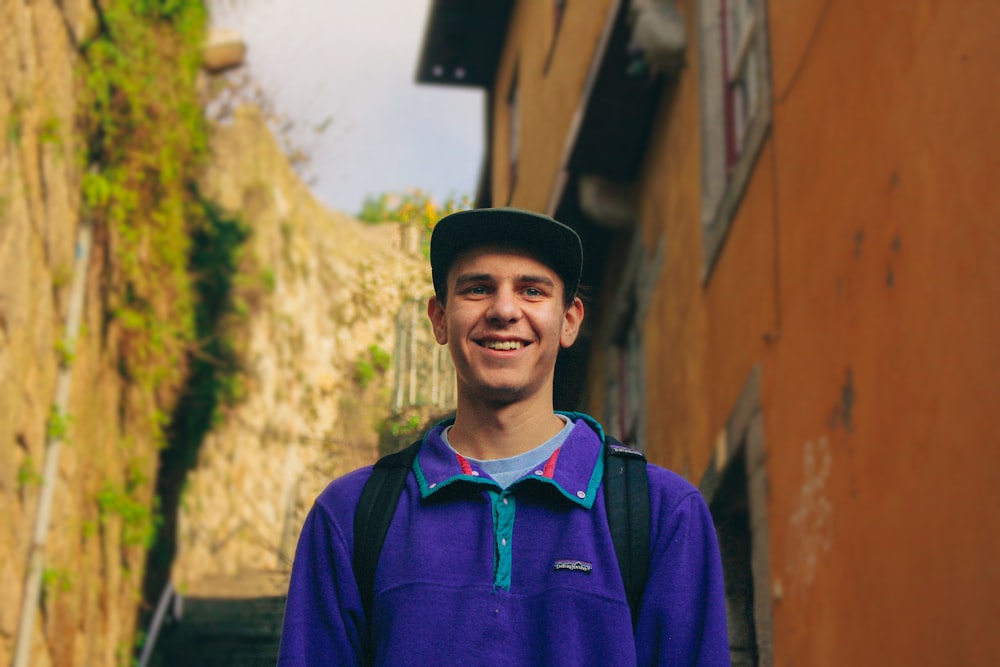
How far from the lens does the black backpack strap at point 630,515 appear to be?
6.93 ft

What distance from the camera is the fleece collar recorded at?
218 centimetres

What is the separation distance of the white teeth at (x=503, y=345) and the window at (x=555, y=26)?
10.4 m

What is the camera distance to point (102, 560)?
36.0 feet

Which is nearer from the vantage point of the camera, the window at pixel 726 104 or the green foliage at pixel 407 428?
the window at pixel 726 104

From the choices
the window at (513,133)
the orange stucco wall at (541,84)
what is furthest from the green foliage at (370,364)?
the window at (513,133)

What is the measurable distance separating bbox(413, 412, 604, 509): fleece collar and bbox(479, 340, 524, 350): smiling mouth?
7.9 inches

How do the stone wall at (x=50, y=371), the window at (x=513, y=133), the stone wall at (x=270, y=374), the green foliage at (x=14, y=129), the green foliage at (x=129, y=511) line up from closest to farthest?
the green foliage at (x=14, y=129) → the stone wall at (x=50, y=371) → the green foliage at (x=129, y=511) → the window at (x=513, y=133) → the stone wall at (x=270, y=374)

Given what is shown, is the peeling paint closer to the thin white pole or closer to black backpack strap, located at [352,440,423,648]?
black backpack strap, located at [352,440,423,648]

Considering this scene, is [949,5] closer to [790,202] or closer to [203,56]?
[790,202]

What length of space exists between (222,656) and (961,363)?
993 centimetres

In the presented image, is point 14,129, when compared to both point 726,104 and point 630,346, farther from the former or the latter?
point 630,346

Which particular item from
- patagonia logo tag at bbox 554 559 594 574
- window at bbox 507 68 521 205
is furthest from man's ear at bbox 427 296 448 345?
window at bbox 507 68 521 205

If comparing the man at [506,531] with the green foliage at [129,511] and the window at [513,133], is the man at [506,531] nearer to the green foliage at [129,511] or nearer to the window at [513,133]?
the green foliage at [129,511]

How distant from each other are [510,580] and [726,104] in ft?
19.6
